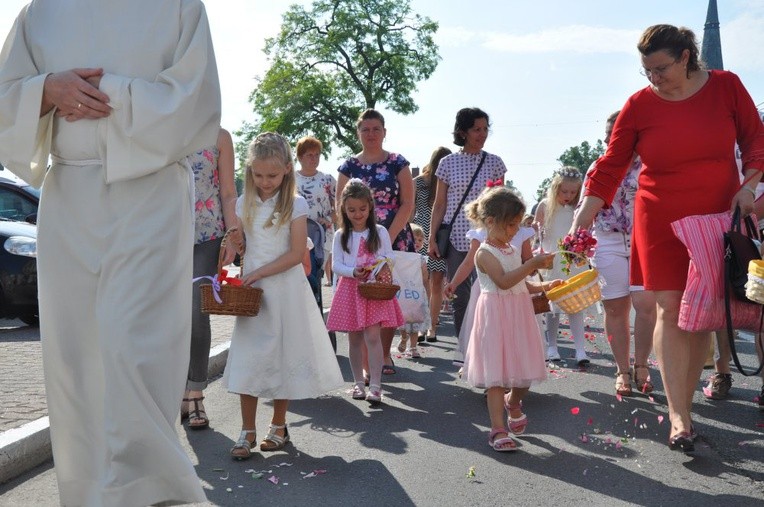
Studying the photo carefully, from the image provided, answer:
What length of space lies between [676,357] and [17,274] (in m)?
8.47

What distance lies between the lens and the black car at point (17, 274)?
39.4ft

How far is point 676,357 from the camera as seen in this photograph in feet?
19.2

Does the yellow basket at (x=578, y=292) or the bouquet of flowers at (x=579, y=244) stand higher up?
the bouquet of flowers at (x=579, y=244)

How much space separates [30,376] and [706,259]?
5.01m

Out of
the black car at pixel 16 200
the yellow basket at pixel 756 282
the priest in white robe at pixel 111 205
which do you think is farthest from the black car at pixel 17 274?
the yellow basket at pixel 756 282

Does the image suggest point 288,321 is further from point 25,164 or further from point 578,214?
point 25,164

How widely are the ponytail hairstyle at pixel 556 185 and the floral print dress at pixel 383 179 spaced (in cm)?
172

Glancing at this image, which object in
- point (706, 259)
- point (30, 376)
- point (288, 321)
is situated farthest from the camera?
point (30, 376)

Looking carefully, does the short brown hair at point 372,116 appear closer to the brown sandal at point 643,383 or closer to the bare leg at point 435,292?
the bare leg at point 435,292

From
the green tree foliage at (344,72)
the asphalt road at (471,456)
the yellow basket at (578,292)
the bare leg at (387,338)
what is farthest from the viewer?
the green tree foliage at (344,72)

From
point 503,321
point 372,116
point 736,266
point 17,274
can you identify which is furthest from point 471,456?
point 17,274

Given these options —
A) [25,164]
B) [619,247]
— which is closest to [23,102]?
[25,164]

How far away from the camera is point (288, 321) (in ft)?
20.7

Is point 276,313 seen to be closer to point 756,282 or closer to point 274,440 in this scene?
point 274,440
